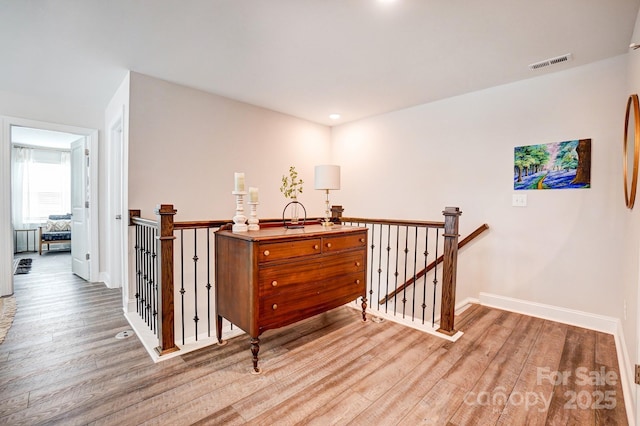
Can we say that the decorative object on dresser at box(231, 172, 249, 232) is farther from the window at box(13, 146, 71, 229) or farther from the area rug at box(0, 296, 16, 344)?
the window at box(13, 146, 71, 229)

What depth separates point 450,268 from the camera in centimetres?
252

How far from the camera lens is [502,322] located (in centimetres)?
279

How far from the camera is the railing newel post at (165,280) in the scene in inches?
83.4

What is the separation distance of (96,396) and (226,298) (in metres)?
0.91

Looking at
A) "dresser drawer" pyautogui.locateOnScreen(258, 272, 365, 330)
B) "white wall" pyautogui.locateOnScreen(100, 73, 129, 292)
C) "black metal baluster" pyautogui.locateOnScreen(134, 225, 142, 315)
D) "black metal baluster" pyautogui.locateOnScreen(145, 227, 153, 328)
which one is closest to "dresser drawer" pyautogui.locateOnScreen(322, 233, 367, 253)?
"dresser drawer" pyautogui.locateOnScreen(258, 272, 365, 330)

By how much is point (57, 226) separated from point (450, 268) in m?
8.17

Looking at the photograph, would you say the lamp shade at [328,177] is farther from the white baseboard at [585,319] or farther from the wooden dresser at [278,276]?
the white baseboard at [585,319]

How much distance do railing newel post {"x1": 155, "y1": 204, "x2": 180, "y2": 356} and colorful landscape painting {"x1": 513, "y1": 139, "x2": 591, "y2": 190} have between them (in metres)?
3.40

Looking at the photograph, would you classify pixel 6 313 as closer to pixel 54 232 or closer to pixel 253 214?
pixel 253 214

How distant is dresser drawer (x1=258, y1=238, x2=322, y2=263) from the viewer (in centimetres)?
197

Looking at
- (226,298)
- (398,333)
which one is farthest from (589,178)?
(226,298)

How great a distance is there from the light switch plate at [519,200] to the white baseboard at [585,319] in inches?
40.6

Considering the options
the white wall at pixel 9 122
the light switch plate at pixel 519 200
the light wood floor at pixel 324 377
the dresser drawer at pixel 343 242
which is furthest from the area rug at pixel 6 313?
the light switch plate at pixel 519 200

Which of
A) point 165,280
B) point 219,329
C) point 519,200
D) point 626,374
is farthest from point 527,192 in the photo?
point 165,280
